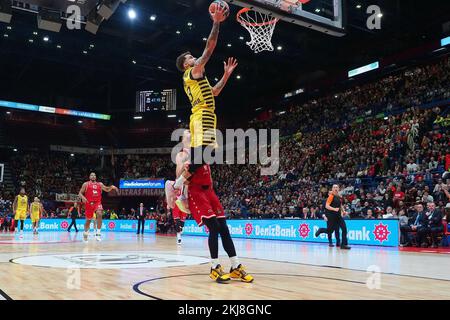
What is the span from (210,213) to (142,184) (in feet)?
111

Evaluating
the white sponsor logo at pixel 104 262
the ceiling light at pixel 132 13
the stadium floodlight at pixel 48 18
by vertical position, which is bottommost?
the white sponsor logo at pixel 104 262

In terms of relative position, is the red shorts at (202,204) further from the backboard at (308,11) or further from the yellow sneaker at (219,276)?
the backboard at (308,11)

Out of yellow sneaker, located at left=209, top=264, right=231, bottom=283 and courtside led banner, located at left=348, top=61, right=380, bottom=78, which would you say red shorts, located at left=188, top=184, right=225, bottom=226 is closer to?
yellow sneaker, located at left=209, top=264, right=231, bottom=283

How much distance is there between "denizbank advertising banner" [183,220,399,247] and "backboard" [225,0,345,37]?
6356 millimetres

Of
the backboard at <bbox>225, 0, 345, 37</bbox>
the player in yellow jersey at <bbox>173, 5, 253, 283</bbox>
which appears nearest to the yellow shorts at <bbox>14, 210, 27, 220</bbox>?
the backboard at <bbox>225, 0, 345, 37</bbox>

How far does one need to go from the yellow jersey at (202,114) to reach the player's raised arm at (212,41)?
0.14 meters

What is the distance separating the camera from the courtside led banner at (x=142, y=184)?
38219 millimetres

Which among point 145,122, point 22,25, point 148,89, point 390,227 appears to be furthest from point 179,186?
point 145,122

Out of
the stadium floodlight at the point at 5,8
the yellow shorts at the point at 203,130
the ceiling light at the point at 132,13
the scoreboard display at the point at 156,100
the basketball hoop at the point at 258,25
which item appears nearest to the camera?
the yellow shorts at the point at 203,130

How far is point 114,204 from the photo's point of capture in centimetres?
4022

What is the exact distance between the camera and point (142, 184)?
38594 mm

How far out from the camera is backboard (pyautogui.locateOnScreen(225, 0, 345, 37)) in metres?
11.3

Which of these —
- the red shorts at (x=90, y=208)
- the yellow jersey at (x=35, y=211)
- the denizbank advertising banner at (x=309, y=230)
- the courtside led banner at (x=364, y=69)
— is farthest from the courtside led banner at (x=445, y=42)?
the yellow jersey at (x=35, y=211)

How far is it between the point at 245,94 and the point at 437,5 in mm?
17263
